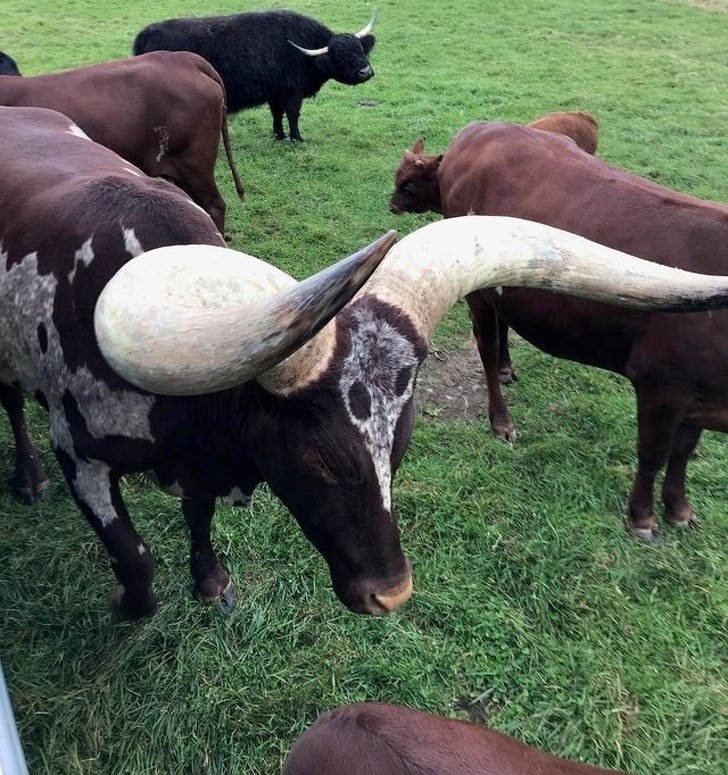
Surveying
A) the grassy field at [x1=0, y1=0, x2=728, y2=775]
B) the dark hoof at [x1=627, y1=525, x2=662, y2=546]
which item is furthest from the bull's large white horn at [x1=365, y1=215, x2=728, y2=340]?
the dark hoof at [x1=627, y1=525, x2=662, y2=546]

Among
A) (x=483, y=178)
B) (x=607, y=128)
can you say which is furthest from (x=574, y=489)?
(x=607, y=128)

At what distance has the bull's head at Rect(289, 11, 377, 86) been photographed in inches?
375

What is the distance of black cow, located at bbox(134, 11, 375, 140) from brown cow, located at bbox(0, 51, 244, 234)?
299 cm

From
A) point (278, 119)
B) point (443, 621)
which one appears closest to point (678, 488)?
point (443, 621)

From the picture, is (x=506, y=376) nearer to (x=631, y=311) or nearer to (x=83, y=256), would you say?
(x=631, y=311)

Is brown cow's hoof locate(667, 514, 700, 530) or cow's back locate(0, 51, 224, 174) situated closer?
brown cow's hoof locate(667, 514, 700, 530)

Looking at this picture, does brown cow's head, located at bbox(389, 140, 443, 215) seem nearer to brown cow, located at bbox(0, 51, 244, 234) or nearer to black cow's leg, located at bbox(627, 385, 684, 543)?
brown cow, located at bbox(0, 51, 244, 234)

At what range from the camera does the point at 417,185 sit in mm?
5551

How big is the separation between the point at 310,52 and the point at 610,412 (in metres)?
7.23

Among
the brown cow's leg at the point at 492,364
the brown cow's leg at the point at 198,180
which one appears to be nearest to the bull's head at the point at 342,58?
the brown cow's leg at the point at 198,180

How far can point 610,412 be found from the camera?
171 inches

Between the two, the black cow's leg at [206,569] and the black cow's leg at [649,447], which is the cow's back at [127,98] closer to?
the black cow's leg at [206,569]

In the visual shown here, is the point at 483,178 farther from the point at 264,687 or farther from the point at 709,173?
the point at 709,173

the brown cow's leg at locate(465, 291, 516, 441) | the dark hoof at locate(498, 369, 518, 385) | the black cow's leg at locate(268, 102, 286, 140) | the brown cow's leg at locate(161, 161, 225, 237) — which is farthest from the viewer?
the black cow's leg at locate(268, 102, 286, 140)
